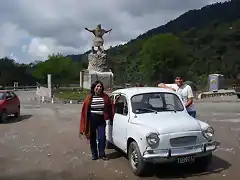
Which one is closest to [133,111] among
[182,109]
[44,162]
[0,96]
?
[182,109]

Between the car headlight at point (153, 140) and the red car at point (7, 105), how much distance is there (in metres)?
11.1

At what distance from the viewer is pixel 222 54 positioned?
7869 centimetres

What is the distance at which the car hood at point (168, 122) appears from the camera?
20.7ft

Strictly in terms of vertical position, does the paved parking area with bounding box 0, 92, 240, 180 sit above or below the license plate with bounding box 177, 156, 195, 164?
below

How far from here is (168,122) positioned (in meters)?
6.54

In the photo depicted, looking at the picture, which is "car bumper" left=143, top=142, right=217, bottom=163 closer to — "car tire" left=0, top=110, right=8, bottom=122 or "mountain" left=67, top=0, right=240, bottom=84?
"car tire" left=0, top=110, right=8, bottom=122

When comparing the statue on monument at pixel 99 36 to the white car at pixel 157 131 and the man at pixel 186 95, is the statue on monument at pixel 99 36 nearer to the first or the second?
the man at pixel 186 95

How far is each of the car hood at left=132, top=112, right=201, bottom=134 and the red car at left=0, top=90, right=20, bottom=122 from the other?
1044cm

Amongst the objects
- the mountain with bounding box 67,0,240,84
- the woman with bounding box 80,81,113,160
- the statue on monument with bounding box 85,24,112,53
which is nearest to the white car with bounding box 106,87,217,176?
the woman with bounding box 80,81,113,160

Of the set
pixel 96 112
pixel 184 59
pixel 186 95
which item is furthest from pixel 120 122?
pixel 184 59

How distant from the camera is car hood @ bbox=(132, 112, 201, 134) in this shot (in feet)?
20.7

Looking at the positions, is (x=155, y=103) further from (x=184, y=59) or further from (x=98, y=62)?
(x=184, y=59)

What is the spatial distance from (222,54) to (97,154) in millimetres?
75376

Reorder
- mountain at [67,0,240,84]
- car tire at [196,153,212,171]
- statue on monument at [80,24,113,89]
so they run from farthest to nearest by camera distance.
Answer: mountain at [67,0,240,84]
statue on monument at [80,24,113,89]
car tire at [196,153,212,171]
